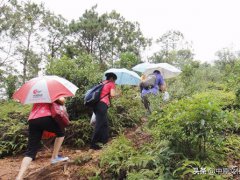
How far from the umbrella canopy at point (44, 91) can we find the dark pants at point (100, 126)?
49.9 inches

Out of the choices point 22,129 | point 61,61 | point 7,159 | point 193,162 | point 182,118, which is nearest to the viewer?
point 193,162

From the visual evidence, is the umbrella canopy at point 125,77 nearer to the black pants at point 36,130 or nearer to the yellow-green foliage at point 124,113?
the yellow-green foliage at point 124,113

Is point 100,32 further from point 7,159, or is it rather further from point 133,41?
point 7,159

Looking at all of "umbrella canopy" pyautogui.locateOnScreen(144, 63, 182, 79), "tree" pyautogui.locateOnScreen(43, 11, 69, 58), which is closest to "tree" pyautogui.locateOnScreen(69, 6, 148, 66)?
"tree" pyautogui.locateOnScreen(43, 11, 69, 58)

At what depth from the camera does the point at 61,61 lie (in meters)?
8.78

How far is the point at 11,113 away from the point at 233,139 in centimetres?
671

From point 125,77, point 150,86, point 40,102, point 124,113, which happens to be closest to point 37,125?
Result: point 40,102

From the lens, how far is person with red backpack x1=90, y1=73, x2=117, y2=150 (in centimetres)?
621

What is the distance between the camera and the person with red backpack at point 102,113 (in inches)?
245

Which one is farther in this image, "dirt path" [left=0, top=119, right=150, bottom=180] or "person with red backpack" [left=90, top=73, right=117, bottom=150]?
"person with red backpack" [left=90, top=73, right=117, bottom=150]

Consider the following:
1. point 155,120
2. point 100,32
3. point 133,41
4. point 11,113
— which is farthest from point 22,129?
point 133,41

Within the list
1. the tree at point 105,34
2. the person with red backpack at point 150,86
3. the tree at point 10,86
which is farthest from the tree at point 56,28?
the person with red backpack at point 150,86

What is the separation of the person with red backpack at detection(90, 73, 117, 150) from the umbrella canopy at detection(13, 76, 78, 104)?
4.12 feet

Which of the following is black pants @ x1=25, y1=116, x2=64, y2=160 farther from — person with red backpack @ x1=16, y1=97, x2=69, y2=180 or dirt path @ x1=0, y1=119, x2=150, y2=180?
dirt path @ x1=0, y1=119, x2=150, y2=180
